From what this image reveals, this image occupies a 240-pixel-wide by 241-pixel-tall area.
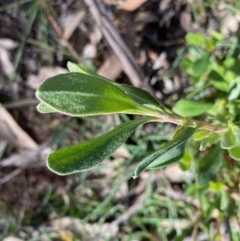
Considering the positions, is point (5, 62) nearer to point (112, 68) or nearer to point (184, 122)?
point (112, 68)

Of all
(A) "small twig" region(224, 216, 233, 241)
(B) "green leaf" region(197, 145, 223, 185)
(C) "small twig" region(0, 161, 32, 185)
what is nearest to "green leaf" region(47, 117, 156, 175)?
(B) "green leaf" region(197, 145, 223, 185)

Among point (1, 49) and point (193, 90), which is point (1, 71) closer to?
point (1, 49)

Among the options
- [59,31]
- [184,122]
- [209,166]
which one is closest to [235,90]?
[209,166]

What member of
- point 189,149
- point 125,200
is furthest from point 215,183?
point 125,200

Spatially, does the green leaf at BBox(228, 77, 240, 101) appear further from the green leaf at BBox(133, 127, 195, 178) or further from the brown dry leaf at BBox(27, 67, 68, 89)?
the brown dry leaf at BBox(27, 67, 68, 89)

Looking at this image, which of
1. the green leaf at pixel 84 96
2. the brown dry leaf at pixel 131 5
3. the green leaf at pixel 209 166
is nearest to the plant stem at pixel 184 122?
the green leaf at pixel 84 96
